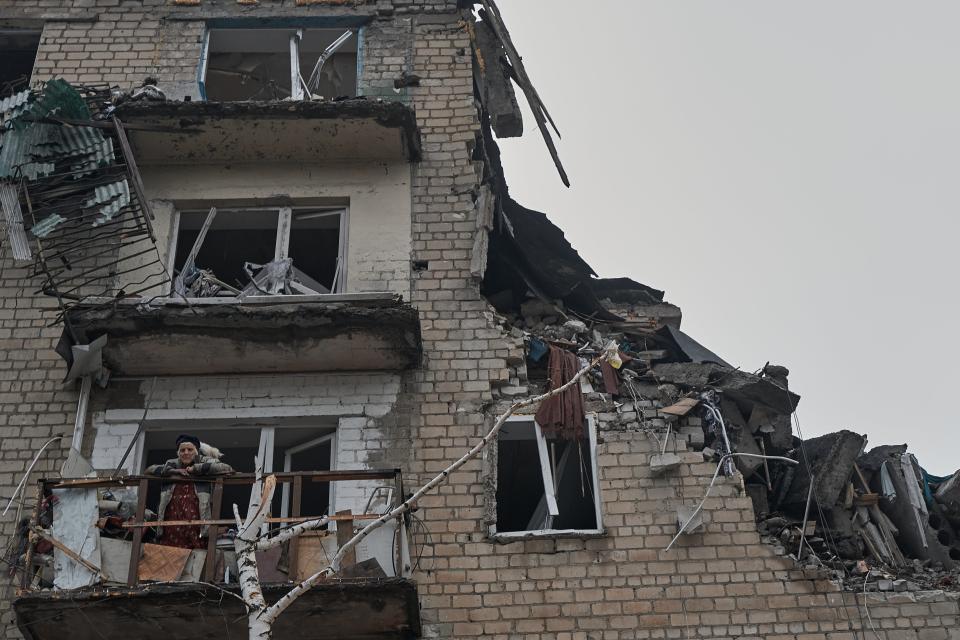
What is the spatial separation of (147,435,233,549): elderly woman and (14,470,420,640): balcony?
13cm

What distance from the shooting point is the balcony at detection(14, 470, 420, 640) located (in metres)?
9.11

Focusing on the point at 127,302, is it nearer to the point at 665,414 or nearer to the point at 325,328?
the point at 325,328

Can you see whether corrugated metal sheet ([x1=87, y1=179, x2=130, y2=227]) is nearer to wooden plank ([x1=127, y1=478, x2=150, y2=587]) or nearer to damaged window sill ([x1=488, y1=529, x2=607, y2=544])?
wooden plank ([x1=127, y1=478, x2=150, y2=587])

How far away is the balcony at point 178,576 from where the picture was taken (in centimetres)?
911

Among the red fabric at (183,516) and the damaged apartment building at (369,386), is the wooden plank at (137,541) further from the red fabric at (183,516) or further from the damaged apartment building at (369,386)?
the red fabric at (183,516)

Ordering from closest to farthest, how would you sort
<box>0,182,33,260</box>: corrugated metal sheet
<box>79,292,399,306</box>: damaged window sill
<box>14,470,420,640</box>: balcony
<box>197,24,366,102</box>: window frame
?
<box>14,470,420,640</box>: balcony, <box>79,292,399,306</box>: damaged window sill, <box>0,182,33,260</box>: corrugated metal sheet, <box>197,24,366,102</box>: window frame

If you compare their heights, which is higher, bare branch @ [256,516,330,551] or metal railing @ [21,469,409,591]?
metal railing @ [21,469,409,591]

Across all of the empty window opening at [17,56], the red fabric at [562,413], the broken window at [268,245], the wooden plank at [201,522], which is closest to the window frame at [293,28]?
the broken window at [268,245]

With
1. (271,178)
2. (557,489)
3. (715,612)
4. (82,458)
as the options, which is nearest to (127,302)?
(82,458)

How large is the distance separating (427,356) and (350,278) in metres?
1.20

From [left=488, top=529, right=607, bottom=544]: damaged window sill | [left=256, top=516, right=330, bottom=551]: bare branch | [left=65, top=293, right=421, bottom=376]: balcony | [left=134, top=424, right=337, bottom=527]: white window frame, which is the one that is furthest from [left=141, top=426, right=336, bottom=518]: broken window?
[left=256, top=516, right=330, bottom=551]: bare branch

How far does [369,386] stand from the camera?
1129cm

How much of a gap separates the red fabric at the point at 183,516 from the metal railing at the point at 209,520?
149 millimetres

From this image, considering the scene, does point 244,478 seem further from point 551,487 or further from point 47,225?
point 47,225
